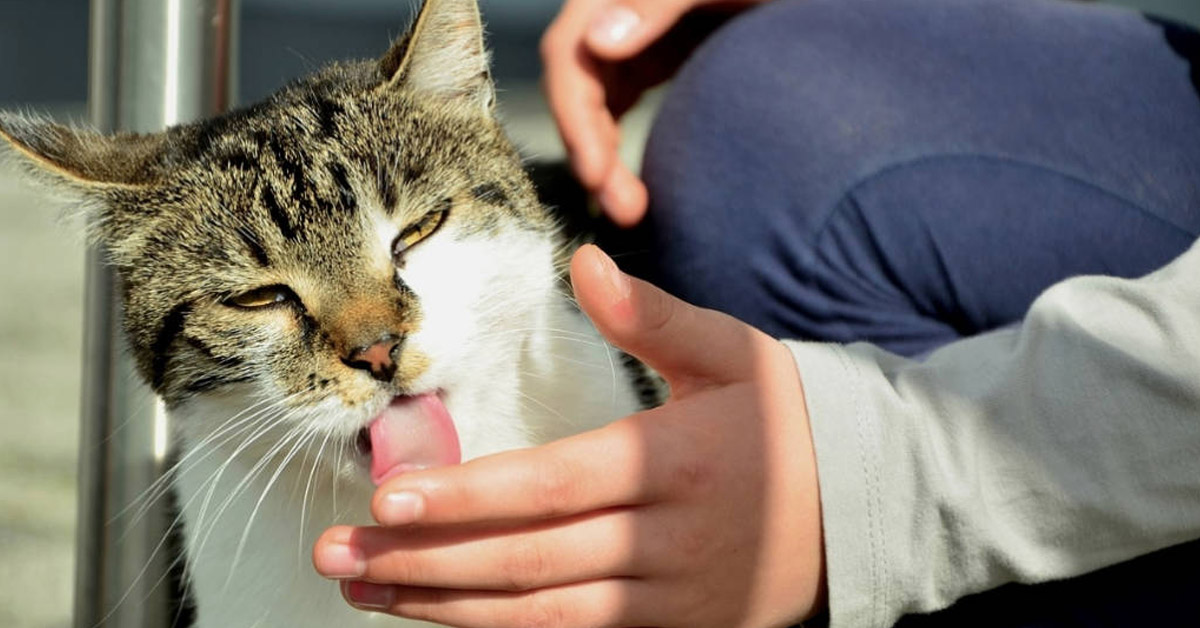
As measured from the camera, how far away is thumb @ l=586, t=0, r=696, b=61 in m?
1.45

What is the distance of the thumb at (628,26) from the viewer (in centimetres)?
145

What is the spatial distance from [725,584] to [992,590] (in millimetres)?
283

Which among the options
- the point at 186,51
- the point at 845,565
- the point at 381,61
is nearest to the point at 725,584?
the point at 845,565

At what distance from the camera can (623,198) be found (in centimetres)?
143

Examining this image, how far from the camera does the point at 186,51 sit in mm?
1264

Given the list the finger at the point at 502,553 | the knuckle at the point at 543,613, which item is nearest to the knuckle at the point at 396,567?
the finger at the point at 502,553

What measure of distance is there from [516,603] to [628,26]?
84cm

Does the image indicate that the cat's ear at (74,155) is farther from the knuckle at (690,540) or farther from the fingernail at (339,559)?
the knuckle at (690,540)

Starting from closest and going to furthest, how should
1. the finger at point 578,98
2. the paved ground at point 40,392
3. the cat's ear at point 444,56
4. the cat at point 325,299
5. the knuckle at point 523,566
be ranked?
the knuckle at point 523,566
the cat at point 325,299
the cat's ear at point 444,56
the finger at point 578,98
the paved ground at point 40,392

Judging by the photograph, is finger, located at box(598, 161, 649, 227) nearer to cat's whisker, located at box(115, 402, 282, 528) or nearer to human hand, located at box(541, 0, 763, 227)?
human hand, located at box(541, 0, 763, 227)

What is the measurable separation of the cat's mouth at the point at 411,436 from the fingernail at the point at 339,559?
9 centimetres

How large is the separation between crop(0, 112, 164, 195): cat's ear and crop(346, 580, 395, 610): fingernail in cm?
52

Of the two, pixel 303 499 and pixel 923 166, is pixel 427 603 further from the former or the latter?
pixel 923 166

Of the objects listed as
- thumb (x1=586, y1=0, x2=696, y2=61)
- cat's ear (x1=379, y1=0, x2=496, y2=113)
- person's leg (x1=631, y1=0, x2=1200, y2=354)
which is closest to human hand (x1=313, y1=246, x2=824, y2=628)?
person's leg (x1=631, y1=0, x2=1200, y2=354)
